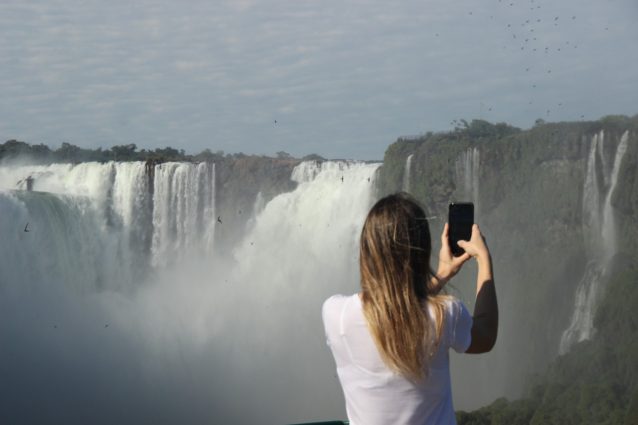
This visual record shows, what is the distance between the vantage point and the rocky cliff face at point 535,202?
15.9 metres

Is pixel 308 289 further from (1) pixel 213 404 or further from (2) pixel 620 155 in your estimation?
(2) pixel 620 155

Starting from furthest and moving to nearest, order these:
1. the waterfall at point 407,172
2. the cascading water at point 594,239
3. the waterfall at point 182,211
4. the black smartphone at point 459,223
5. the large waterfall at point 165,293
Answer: the waterfall at point 182,211, the waterfall at point 407,172, the large waterfall at point 165,293, the cascading water at point 594,239, the black smartphone at point 459,223

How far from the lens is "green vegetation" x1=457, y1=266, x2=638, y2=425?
13.2 metres

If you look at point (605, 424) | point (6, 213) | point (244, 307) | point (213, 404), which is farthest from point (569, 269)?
point (6, 213)

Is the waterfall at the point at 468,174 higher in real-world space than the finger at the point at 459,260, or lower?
higher

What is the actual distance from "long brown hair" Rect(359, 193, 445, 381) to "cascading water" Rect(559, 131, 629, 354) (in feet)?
45.3

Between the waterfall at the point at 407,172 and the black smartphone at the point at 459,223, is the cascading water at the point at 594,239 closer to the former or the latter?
the waterfall at the point at 407,172

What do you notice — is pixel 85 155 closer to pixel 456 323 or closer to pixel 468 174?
pixel 468 174

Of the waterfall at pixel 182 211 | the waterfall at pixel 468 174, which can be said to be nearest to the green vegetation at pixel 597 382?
the waterfall at pixel 468 174

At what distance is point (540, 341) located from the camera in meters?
Answer: 16.8

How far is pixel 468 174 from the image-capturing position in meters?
18.7

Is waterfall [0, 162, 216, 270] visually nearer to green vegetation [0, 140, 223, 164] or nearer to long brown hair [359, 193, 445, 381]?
green vegetation [0, 140, 223, 164]

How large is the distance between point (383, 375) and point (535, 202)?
15.4 meters

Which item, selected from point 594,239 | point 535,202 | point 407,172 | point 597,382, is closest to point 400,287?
point 597,382
